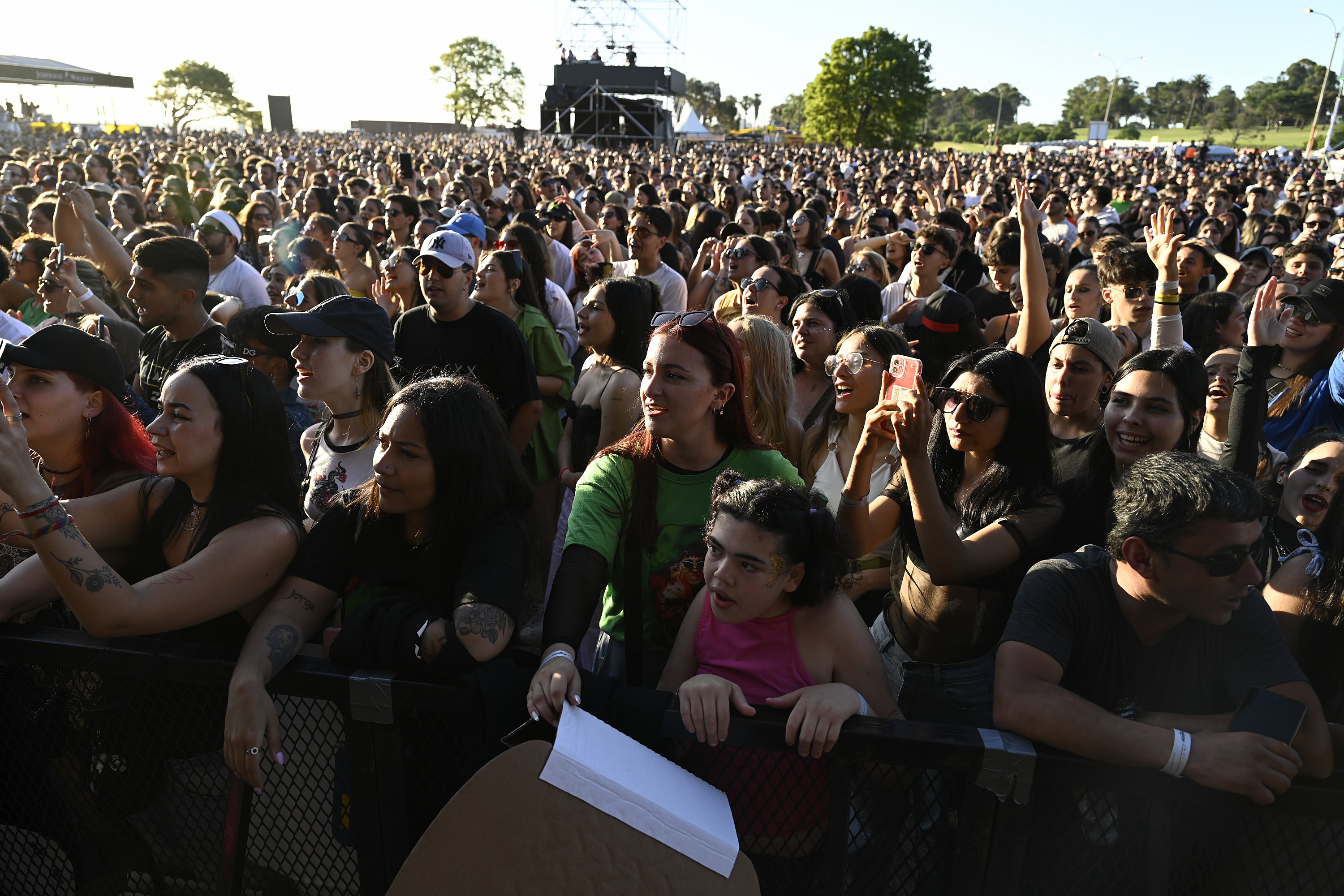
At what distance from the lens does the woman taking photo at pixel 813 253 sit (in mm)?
7727

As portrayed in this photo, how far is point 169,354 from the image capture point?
420 cm

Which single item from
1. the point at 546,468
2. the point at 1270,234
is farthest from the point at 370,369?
the point at 1270,234

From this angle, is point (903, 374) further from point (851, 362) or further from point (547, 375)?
point (547, 375)

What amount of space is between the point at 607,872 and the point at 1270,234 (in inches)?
453

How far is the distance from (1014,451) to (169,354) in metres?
3.98

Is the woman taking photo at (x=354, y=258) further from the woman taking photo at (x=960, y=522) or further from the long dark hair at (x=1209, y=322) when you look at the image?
the long dark hair at (x=1209, y=322)

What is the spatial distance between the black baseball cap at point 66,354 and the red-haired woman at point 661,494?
5.30ft

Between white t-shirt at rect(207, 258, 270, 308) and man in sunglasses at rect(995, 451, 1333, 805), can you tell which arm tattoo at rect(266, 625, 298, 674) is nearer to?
man in sunglasses at rect(995, 451, 1333, 805)

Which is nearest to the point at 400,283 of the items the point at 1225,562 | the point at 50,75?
the point at 1225,562

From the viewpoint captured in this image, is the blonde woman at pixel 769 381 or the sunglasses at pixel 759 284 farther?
the sunglasses at pixel 759 284

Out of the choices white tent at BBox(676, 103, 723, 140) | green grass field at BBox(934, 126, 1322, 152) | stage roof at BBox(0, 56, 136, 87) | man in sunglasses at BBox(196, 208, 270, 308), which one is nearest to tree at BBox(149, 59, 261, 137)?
stage roof at BBox(0, 56, 136, 87)

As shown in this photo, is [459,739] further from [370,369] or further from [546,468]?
[546,468]

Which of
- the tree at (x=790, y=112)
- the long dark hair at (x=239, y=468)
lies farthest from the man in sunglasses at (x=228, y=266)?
the tree at (x=790, y=112)

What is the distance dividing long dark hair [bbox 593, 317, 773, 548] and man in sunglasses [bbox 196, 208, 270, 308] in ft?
14.6
